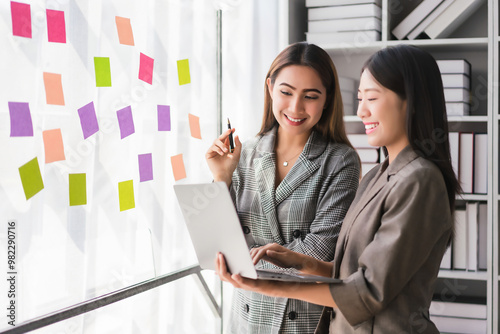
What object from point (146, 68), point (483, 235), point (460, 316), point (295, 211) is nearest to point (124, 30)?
point (146, 68)

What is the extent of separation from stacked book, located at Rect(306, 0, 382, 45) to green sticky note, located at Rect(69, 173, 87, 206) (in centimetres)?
140

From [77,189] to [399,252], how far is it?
907 millimetres

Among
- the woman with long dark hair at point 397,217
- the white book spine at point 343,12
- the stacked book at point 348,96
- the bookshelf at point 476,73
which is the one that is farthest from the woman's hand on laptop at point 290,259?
the white book spine at point 343,12

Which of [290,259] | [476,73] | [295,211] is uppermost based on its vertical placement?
[476,73]

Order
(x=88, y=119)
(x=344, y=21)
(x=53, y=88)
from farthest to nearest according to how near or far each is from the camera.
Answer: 1. (x=344, y=21)
2. (x=88, y=119)
3. (x=53, y=88)

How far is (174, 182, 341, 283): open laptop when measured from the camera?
43.6 inches

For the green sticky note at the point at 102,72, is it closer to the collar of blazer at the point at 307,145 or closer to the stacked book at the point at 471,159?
the collar of blazer at the point at 307,145

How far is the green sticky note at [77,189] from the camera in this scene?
147cm

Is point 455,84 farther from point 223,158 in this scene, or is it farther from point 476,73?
point 223,158

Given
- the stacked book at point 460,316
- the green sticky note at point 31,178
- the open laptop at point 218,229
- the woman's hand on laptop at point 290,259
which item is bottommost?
the stacked book at point 460,316

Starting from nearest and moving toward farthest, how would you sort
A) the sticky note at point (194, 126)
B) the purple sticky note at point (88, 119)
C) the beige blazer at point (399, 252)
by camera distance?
the beige blazer at point (399, 252), the purple sticky note at point (88, 119), the sticky note at point (194, 126)

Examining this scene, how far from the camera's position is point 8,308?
1.26 meters

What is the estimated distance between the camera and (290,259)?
1.38m

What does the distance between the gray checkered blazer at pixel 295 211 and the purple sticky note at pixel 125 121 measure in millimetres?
405
